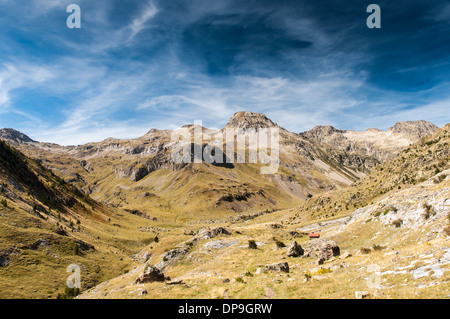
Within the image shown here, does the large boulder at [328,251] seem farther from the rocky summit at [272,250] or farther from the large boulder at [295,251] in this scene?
the large boulder at [295,251]

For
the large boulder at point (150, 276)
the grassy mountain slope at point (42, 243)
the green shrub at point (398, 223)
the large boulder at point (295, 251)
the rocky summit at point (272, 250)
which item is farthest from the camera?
the grassy mountain slope at point (42, 243)

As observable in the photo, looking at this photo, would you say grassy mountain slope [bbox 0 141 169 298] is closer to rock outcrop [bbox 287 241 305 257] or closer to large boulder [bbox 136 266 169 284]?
large boulder [bbox 136 266 169 284]

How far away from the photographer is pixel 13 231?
6800 cm

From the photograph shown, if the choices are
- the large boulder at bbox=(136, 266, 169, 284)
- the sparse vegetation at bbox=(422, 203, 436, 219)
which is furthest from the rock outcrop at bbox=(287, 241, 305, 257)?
the large boulder at bbox=(136, 266, 169, 284)

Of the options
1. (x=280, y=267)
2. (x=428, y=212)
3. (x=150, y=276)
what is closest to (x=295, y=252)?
(x=280, y=267)

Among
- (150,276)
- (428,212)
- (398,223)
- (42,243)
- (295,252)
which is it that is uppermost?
(428,212)

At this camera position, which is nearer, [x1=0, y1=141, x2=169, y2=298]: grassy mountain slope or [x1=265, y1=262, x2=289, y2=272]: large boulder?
[x1=265, y1=262, x2=289, y2=272]: large boulder

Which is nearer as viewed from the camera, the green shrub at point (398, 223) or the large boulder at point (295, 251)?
the green shrub at point (398, 223)

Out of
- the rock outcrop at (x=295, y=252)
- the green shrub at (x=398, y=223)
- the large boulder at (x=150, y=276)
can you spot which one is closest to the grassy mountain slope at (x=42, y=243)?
the large boulder at (x=150, y=276)

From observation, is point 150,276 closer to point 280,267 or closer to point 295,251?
point 280,267

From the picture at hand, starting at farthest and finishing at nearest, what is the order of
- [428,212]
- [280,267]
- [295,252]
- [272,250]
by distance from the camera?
[272,250] < [295,252] < [280,267] < [428,212]
